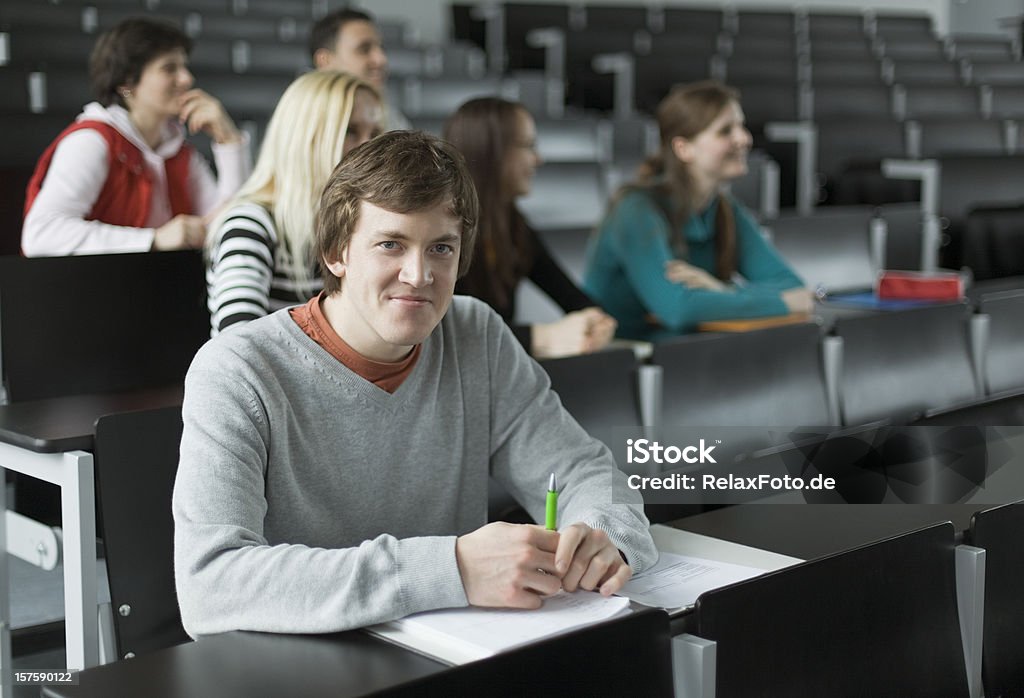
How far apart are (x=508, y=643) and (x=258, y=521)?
1.11ft

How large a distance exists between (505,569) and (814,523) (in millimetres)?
555

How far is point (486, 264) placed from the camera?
10.1 feet

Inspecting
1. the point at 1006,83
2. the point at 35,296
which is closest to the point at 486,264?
the point at 35,296

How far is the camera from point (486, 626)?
49.8 inches

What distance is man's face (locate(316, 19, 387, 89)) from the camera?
3.86 m

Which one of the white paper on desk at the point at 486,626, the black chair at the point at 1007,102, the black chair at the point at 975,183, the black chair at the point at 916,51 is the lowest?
the white paper on desk at the point at 486,626

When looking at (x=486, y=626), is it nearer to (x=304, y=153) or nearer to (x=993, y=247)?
(x=304, y=153)

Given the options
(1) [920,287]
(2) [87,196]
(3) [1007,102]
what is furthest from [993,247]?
(2) [87,196]

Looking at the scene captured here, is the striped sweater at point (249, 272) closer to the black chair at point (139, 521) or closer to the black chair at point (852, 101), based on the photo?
the black chair at point (139, 521)

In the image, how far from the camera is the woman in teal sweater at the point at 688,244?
10.8 feet

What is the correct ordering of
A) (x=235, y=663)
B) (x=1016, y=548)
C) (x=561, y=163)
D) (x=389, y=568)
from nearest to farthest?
(x=235, y=663)
(x=389, y=568)
(x=1016, y=548)
(x=561, y=163)

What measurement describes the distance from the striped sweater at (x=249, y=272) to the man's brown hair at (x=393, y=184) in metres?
0.71

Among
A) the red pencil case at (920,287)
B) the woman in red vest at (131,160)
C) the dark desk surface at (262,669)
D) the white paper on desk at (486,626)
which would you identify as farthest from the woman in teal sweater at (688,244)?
the dark desk surface at (262,669)

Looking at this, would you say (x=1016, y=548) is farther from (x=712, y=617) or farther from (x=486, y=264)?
(x=486, y=264)
